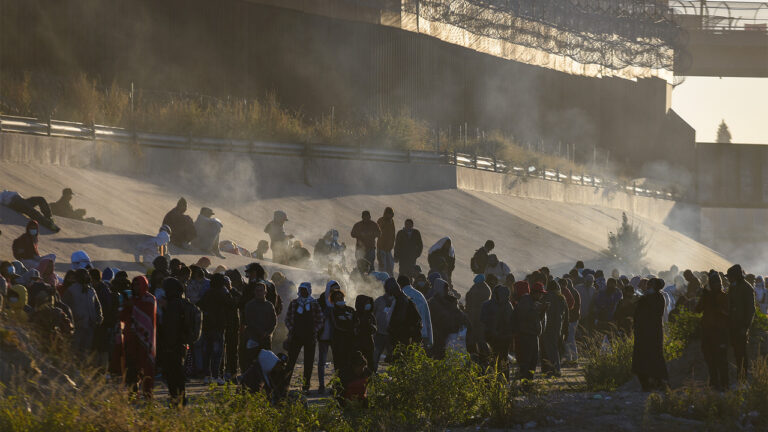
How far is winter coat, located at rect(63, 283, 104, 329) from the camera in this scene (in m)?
14.5

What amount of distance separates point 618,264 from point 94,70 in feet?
61.4

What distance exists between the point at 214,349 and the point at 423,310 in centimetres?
271

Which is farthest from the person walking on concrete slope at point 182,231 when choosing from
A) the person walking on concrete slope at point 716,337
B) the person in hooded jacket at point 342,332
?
the person walking on concrete slope at point 716,337

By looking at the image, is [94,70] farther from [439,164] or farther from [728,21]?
[728,21]

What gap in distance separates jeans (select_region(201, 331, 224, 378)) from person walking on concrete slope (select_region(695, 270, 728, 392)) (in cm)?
612

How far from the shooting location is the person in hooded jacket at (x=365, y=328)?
14266 mm

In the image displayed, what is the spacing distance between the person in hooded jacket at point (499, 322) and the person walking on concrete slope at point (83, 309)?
195 inches

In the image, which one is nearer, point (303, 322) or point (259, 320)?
point (259, 320)

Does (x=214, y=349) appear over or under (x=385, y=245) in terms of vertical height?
under

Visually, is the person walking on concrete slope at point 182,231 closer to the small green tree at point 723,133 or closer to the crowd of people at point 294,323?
the crowd of people at point 294,323

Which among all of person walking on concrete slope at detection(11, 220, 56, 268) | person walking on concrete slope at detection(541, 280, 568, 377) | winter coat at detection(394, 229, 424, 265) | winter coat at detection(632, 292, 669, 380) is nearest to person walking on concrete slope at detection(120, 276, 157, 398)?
winter coat at detection(632, 292, 669, 380)

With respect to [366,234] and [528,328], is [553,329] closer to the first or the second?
[528,328]

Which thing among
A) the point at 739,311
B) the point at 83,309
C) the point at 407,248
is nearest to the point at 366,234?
the point at 407,248

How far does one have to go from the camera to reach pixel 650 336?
50.9ft
